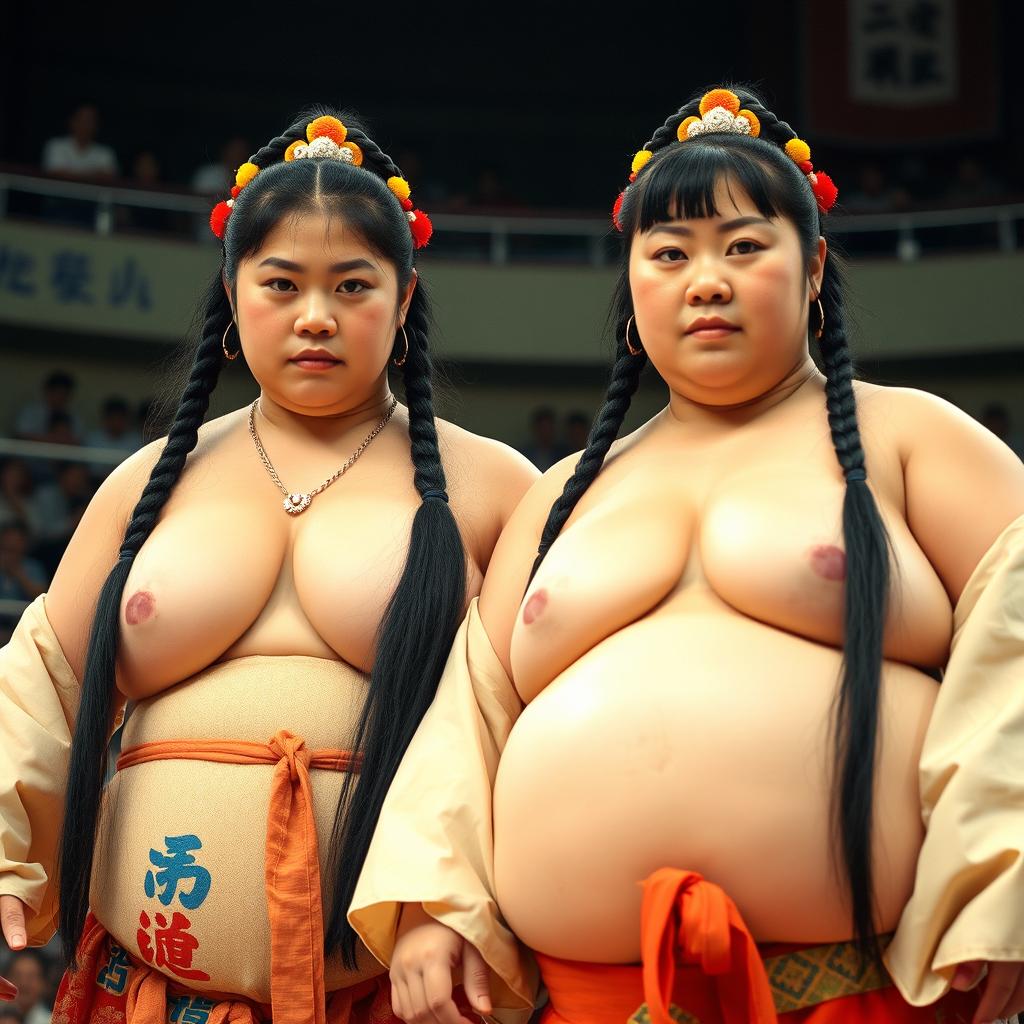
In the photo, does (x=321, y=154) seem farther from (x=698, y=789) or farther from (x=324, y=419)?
(x=698, y=789)

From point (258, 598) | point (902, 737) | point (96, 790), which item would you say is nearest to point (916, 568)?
point (902, 737)

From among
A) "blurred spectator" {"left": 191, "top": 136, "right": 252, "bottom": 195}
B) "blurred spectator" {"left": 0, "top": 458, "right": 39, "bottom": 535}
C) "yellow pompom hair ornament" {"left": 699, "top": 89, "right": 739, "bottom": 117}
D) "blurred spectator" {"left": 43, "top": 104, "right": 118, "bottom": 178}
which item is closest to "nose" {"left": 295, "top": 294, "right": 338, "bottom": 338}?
"yellow pompom hair ornament" {"left": 699, "top": 89, "right": 739, "bottom": 117}

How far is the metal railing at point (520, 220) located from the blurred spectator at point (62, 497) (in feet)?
5.62

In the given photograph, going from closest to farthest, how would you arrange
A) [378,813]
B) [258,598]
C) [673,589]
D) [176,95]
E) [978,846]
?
[978,846], [673,589], [378,813], [258,598], [176,95]

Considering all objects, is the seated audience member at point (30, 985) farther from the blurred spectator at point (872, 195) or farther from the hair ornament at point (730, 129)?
the blurred spectator at point (872, 195)

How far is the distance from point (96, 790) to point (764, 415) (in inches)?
39.7

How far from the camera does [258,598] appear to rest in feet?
6.81

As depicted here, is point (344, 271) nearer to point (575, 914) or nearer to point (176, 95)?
point (575, 914)

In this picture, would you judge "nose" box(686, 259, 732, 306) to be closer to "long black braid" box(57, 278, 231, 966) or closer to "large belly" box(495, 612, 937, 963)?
"large belly" box(495, 612, 937, 963)

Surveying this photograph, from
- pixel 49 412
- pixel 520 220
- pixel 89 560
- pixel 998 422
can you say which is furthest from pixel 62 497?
pixel 89 560

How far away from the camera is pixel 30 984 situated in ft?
16.0

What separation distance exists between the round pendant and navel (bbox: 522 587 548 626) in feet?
1.48

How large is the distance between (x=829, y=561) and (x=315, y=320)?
80 centimetres

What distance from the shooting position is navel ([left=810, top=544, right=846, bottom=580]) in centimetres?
169
